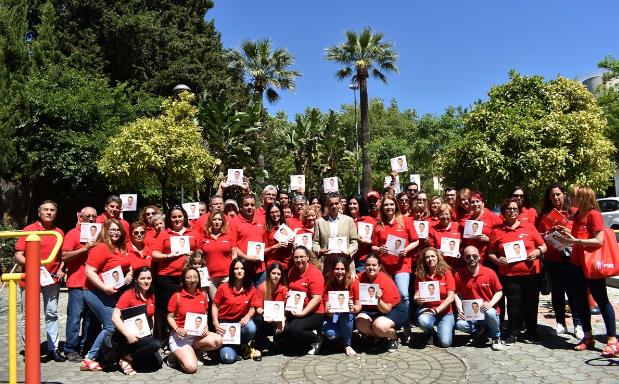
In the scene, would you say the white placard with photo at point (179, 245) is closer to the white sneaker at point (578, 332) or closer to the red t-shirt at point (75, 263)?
the red t-shirt at point (75, 263)

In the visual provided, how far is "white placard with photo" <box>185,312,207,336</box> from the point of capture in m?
5.91

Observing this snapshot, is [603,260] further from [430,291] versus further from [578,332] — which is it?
[430,291]

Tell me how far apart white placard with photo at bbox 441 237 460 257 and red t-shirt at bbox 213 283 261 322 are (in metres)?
2.87

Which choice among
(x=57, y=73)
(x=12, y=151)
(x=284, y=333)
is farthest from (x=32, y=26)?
(x=284, y=333)

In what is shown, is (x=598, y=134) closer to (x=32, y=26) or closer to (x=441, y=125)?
(x=441, y=125)

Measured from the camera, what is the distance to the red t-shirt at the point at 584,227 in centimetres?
590

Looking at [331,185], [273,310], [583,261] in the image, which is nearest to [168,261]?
[273,310]

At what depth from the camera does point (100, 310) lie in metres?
6.10

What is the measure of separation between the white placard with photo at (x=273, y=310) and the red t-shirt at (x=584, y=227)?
381 centimetres

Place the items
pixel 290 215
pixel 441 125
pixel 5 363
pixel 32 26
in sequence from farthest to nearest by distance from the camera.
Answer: pixel 441 125
pixel 32 26
pixel 290 215
pixel 5 363

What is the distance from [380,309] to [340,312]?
55 cm

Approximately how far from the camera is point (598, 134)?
17.8m

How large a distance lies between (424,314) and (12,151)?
17.1 m

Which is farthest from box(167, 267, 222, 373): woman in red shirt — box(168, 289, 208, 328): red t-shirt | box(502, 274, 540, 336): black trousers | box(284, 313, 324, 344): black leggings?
box(502, 274, 540, 336): black trousers
